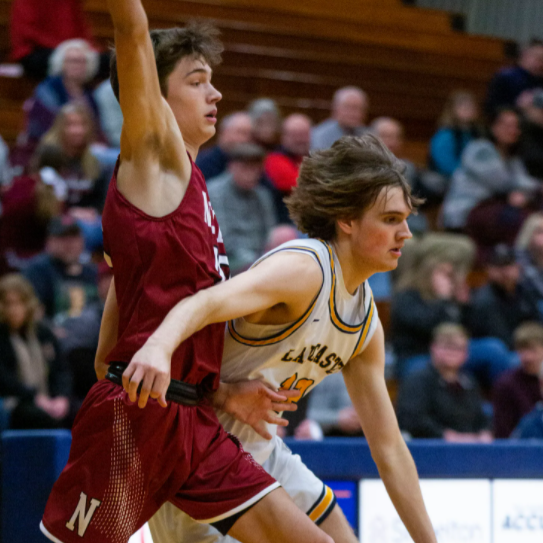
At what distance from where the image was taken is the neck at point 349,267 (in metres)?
2.99

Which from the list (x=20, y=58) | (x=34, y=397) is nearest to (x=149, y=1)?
(x=20, y=58)

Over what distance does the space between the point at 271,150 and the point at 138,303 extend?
5.41 m

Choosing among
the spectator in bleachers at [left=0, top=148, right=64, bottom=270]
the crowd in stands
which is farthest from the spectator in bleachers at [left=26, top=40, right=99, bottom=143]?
the spectator in bleachers at [left=0, top=148, right=64, bottom=270]

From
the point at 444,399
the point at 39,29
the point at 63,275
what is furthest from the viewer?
the point at 39,29

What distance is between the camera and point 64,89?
7.67m

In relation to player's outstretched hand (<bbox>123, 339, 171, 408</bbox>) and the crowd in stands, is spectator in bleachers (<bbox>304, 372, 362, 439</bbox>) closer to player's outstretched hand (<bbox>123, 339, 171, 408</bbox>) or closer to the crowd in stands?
the crowd in stands

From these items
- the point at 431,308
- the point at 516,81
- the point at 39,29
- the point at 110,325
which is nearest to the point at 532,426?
the point at 431,308

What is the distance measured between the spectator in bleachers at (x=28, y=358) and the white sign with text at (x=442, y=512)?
1.90 metres

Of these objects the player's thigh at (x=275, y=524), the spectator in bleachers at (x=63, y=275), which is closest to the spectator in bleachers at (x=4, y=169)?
the spectator in bleachers at (x=63, y=275)

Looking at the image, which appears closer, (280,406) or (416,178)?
(280,406)

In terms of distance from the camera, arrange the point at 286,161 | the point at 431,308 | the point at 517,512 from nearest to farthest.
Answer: the point at 517,512, the point at 431,308, the point at 286,161

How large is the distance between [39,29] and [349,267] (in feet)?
20.6

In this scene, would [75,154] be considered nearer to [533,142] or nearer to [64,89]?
[64,89]

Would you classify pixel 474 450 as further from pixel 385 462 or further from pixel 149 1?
pixel 149 1
